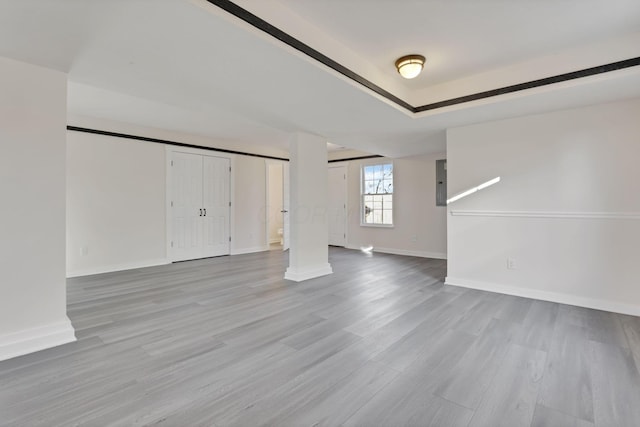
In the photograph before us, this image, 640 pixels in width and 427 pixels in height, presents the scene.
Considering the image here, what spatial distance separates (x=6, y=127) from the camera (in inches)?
87.0

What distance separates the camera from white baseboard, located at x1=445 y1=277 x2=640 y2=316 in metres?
3.10

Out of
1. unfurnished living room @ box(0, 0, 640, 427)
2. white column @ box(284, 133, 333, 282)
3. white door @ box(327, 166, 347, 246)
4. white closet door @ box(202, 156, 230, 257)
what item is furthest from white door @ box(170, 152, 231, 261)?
white door @ box(327, 166, 347, 246)

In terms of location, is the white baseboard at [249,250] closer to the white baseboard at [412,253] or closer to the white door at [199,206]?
the white door at [199,206]

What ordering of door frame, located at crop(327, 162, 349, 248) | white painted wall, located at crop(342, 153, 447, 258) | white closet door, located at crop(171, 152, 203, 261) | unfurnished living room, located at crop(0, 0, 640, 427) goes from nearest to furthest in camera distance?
unfurnished living room, located at crop(0, 0, 640, 427)
white closet door, located at crop(171, 152, 203, 261)
white painted wall, located at crop(342, 153, 447, 258)
door frame, located at crop(327, 162, 349, 248)

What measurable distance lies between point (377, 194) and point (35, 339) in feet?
21.1

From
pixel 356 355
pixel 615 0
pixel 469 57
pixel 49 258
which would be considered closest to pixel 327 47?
pixel 469 57

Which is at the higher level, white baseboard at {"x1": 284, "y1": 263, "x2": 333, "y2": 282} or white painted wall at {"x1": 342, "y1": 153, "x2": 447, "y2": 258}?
white painted wall at {"x1": 342, "y1": 153, "x2": 447, "y2": 258}

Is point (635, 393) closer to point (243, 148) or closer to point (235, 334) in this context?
point (235, 334)

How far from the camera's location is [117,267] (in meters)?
4.98

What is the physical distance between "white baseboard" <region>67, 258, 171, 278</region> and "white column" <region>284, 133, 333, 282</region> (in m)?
2.65

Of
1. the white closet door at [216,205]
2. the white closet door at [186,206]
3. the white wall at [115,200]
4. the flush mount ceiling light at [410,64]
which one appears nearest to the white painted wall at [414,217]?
the white closet door at [216,205]

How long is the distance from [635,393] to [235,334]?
2.75m

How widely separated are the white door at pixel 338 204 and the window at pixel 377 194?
586 mm

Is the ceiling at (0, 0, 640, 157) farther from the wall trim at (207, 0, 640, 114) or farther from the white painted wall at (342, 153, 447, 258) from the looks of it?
the white painted wall at (342, 153, 447, 258)
